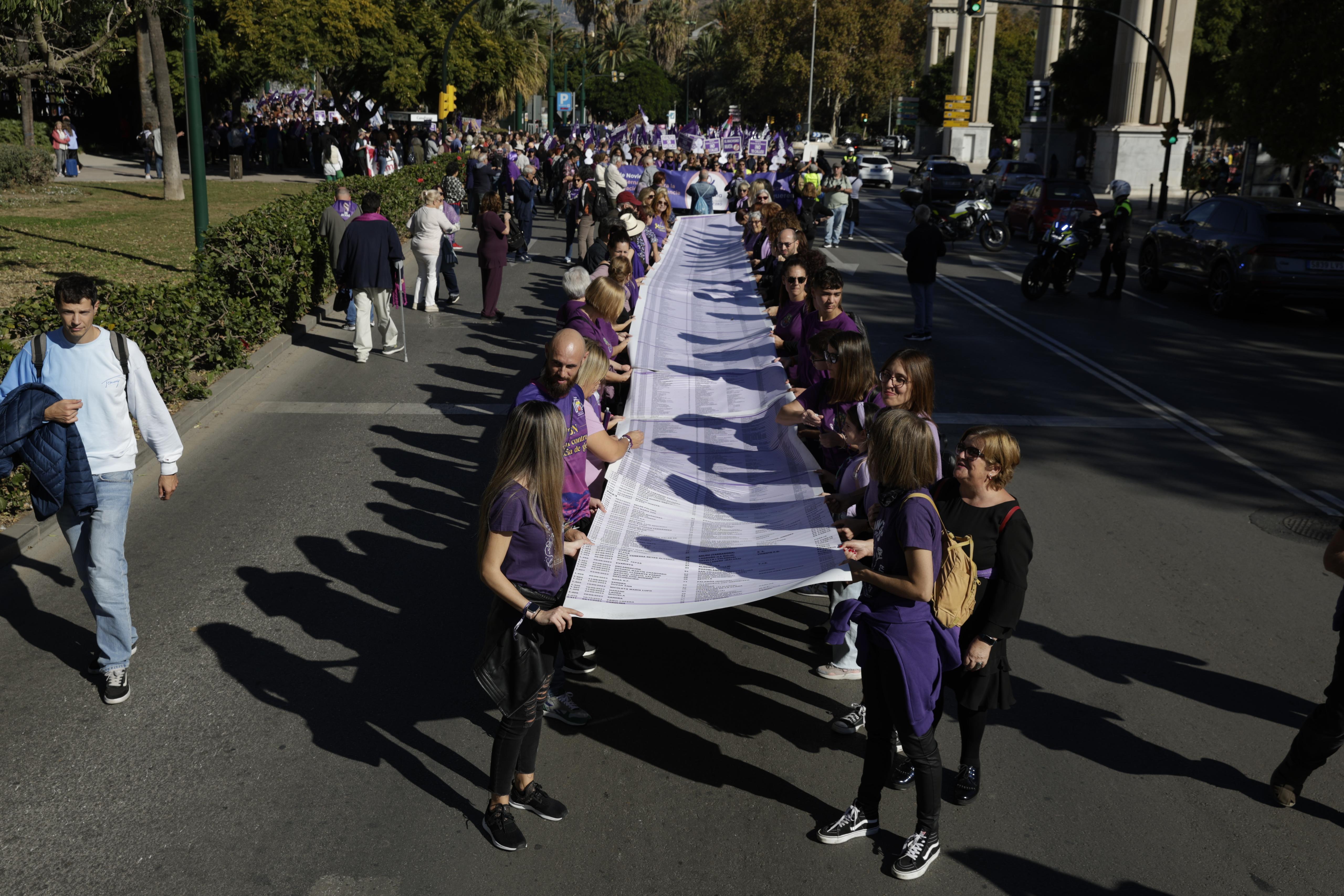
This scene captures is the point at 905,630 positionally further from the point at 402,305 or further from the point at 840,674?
the point at 402,305

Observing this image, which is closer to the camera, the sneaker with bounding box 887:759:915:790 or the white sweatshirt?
the sneaker with bounding box 887:759:915:790

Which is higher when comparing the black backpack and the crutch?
the black backpack

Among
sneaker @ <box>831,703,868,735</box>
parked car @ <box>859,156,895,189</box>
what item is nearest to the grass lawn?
sneaker @ <box>831,703,868,735</box>

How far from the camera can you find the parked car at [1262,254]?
16.9 metres

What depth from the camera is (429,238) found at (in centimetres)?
1612

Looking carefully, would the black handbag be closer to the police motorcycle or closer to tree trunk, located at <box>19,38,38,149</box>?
the police motorcycle

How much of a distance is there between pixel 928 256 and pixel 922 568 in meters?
11.6

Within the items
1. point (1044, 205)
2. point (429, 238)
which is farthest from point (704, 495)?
point (1044, 205)

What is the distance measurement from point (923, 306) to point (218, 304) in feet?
29.5

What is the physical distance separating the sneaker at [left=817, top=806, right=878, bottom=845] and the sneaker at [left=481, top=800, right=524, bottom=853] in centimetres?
124

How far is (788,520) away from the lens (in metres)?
5.97

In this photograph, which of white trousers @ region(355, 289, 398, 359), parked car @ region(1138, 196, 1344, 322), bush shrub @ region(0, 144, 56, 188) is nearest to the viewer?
white trousers @ region(355, 289, 398, 359)

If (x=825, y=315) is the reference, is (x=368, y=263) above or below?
below

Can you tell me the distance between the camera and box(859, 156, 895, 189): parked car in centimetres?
5394
